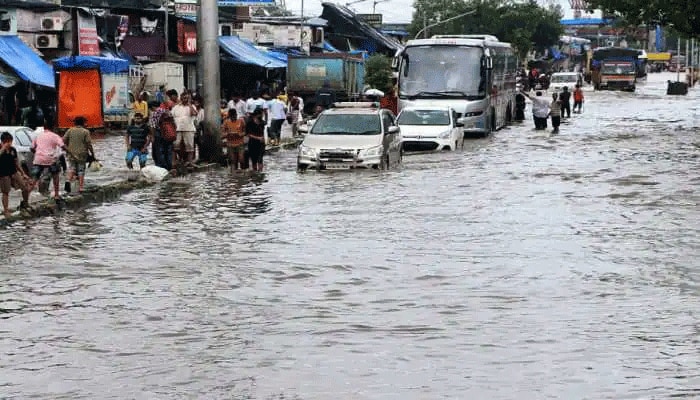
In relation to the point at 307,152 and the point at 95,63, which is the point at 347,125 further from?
the point at 95,63

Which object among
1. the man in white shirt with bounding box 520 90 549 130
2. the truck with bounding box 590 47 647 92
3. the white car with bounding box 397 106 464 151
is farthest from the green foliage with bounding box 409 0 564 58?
the white car with bounding box 397 106 464 151

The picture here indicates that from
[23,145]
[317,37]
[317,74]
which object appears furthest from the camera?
[317,37]

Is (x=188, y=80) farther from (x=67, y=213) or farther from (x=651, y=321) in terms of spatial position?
(x=651, y=321)

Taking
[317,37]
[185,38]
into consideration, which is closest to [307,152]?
[185,38]

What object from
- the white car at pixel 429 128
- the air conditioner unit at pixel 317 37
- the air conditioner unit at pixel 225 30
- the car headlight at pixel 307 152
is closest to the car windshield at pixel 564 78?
the air conditioner unit at pixel 317 37

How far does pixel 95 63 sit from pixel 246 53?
14725 millimetres

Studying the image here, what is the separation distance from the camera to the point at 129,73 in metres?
42.5

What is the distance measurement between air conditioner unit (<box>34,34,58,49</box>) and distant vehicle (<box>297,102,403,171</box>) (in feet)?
45.5

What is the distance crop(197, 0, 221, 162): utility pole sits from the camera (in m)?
30.3

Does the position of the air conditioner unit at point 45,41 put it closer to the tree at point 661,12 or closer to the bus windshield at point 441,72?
the bus windshield at point 441,72

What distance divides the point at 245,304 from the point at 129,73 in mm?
30328

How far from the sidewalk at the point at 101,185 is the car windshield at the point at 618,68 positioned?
6229 centimetres

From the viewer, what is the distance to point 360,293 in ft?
45.3

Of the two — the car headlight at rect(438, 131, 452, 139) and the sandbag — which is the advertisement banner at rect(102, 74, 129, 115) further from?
the sandbag
